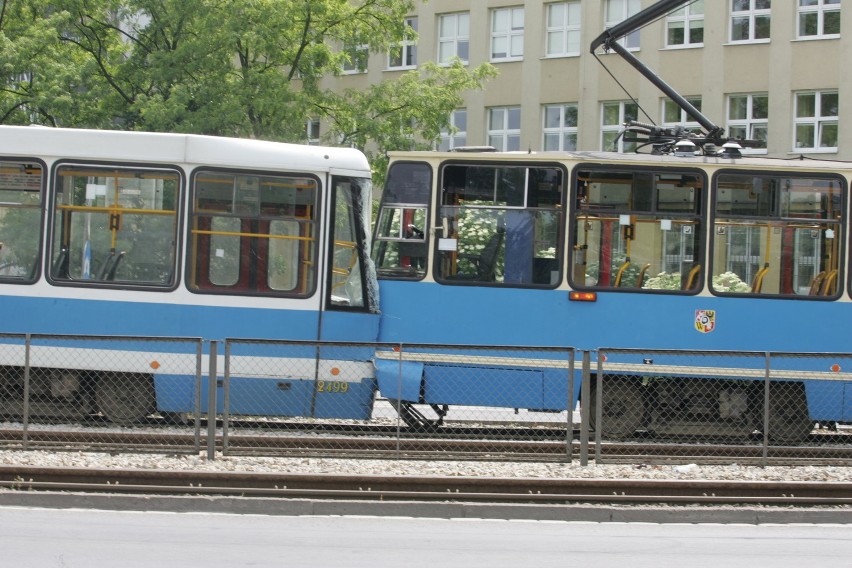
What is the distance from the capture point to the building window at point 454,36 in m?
38.6

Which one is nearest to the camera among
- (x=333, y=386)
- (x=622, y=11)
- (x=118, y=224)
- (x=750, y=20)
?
(x=333, y=386)

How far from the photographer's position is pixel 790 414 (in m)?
13.1

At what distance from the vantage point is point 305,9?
25516mm

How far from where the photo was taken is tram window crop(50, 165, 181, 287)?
1346 centimetres

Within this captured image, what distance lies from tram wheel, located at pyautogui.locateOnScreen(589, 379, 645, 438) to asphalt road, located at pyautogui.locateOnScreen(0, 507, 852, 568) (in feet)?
13.6

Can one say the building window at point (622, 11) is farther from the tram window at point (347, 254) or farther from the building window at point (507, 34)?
the tram window at point (347, 254)

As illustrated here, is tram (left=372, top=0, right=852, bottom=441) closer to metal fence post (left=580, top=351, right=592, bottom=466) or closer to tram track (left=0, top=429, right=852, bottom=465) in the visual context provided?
tram track (left=0, top=429, right=852, bottom=465)

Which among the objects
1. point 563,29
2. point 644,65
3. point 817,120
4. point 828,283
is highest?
point 563,29

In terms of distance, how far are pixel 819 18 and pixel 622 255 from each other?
851 inches

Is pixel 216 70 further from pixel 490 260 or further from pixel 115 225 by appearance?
pixel 490 260

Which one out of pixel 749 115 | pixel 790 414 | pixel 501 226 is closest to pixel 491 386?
pixel 501 226

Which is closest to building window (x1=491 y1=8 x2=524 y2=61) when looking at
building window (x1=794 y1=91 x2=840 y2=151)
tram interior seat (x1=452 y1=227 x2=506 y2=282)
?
building window (x1=794 y1=91 x2=840 y2=151)

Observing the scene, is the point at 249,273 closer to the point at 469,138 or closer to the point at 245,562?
the point at 245,562

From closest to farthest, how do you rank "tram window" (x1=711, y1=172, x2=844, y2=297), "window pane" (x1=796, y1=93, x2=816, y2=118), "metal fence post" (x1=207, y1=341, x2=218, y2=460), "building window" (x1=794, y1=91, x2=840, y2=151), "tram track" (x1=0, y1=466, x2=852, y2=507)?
"tram track" (x1=0, y1=466, x2=852, y2=507) < "metal fence post" (x1=207, y1=341, x2=218, y2=460) < "tram window" (x1=711, y1=172, x2=844, y2=297) < "building window" (x1=794, y1=91, x2=840, y2=151) < "window pane" (x1=796, y1=93, x2=816, y2=118)
